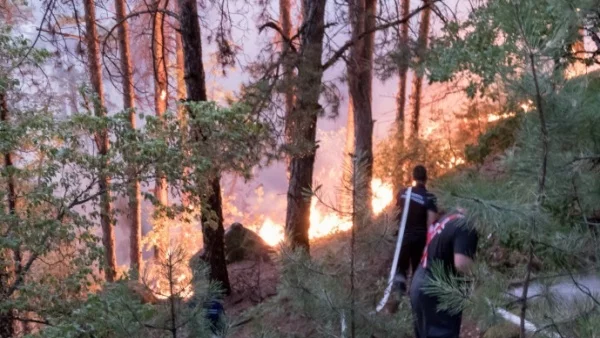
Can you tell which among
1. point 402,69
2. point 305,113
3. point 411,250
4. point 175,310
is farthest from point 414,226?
point 402,69

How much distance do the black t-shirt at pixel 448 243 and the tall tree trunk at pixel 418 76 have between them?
3853 millimetres

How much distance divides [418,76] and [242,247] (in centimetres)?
529

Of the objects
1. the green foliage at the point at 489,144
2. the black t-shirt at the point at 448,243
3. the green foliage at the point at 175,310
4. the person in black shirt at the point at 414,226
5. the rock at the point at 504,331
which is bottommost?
the rock at the point at 504,331

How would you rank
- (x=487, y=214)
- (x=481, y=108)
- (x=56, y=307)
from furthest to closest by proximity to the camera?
1. (x=481, y=108)
2. (x=56, y=307)
3. (x=487, y=214)

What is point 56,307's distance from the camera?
532cm

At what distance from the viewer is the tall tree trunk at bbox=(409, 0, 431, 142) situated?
29.0ft

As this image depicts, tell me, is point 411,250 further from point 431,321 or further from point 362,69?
point 362,69

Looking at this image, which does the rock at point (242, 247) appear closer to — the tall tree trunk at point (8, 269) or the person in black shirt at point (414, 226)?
the tall tree trunk at point (8, 269)

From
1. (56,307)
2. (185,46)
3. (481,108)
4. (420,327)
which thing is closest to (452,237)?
(420,327)

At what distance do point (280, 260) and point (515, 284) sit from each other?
1.12 metres

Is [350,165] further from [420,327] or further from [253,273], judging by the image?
[253,273]

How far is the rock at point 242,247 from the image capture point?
447 inches

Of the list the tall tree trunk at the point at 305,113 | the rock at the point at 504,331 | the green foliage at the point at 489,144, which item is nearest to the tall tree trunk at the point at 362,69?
the tall tree trunk at the point at 305,113

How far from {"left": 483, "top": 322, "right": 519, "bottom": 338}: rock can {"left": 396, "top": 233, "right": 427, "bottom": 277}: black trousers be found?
0.87 meters
